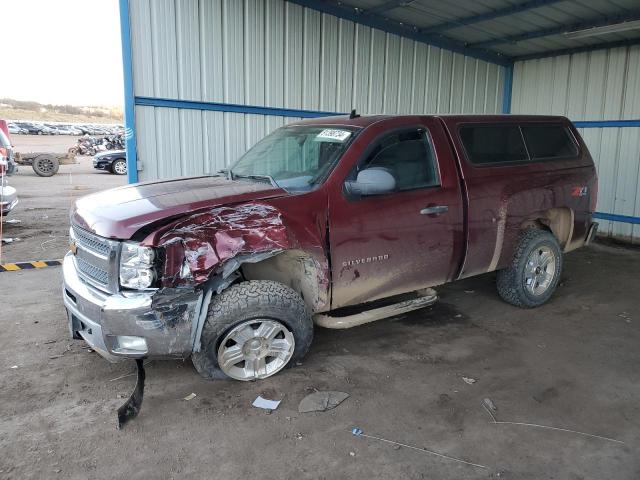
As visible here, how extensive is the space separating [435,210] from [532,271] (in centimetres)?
175

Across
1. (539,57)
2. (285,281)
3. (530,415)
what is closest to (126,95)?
(285,281)

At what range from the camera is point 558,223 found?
5617mm

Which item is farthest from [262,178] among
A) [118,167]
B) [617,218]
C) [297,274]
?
[118,167]

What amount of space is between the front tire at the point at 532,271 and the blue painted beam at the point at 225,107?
4460 mm

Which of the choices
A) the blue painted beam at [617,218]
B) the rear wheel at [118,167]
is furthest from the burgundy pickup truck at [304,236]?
the rear wheel at [118,167]

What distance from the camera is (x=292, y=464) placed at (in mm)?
2822

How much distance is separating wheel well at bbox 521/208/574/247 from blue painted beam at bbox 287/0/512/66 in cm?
500

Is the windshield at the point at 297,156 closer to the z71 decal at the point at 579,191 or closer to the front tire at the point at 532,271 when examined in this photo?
the front tire at the point at 532,271

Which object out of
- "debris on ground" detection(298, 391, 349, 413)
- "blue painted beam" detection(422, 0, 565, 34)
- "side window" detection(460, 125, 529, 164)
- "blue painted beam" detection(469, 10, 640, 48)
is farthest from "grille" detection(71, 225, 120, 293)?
"blue painted beam" detection(469, 10, 640, 48)

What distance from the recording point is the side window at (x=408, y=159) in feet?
13.6

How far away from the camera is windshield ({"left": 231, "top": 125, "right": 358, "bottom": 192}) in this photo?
3.93 meters

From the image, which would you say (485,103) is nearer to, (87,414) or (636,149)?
(636,149)

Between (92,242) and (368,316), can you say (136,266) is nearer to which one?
(92,242)

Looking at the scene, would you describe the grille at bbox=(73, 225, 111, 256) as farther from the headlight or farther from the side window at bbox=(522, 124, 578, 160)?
the side window at bbox=(522, 124, 578, 160)
